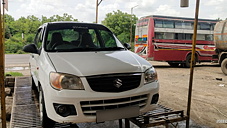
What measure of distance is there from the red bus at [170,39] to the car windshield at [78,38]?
10.2 meters

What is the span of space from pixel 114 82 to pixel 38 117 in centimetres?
175

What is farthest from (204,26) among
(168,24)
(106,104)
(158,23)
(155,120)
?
(106,104)

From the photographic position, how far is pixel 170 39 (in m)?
14.8

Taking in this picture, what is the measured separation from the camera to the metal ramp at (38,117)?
131 inches

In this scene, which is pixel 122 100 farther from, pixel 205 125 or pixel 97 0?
pixel 97 0

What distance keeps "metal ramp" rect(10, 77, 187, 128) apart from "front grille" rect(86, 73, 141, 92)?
0.58 meters

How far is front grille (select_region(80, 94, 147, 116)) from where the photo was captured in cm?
280

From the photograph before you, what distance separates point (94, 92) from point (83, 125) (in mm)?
1620

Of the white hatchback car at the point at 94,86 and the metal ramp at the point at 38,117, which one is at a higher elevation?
the white hatchback car at the point at 94,86

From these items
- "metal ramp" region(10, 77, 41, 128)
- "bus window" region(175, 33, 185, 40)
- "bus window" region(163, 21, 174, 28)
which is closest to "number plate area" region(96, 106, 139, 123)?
"metal ramp" region(10, 77, 41, 128)

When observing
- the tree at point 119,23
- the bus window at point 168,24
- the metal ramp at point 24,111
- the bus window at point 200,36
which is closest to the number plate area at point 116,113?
the metal ramp at point 24,111

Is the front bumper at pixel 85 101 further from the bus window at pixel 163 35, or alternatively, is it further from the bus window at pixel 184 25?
the bus window at pixel 184 25

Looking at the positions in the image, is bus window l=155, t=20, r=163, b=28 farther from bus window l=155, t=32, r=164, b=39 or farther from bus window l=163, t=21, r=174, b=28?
bus window l=155, t=32, r=164, b=39

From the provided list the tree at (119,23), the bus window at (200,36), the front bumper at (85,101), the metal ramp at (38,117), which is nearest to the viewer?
the front bumper at (85,101)
